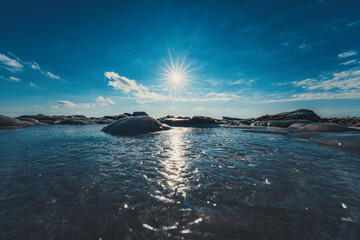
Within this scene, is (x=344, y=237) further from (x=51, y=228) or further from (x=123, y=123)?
(x=123, y=123)

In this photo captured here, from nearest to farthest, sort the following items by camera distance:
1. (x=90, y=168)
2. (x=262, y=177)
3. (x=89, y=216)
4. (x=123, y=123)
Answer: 1. (x=89, y=216)
2. (x=262, y=177)
3. (x=90, y=168)
4. (x=123, y=123)

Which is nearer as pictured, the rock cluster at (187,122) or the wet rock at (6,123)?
the wet rock at (6,123)

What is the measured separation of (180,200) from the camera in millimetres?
1808

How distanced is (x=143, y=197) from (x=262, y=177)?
2.00m

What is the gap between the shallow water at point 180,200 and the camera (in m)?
1.32

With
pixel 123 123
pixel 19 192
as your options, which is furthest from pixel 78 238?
pixel 123 123

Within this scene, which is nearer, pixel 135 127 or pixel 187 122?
pixel 135 127

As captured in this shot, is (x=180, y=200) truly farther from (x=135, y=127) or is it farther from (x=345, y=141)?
(x=135, y=127)

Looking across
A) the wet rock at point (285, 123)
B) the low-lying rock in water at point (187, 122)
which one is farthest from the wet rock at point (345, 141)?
the low-lying rock in water at point (187, 122)

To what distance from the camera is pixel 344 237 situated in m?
1.26

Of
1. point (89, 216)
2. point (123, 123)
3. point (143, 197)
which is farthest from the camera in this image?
point (123, 123)

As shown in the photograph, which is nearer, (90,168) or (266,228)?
(266,228)

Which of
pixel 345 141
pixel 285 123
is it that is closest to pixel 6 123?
pixel 345 141

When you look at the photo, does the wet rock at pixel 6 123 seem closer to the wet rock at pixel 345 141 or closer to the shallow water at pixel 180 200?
the shallow water at pixel 180 200
